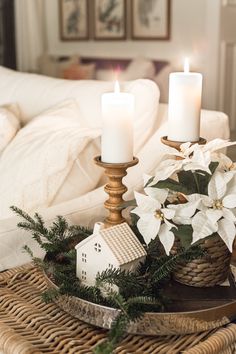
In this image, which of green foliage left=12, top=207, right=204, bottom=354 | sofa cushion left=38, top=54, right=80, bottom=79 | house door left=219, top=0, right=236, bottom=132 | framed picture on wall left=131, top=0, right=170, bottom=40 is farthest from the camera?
sofa cushion left=38, top=54, right=80, bottom=79

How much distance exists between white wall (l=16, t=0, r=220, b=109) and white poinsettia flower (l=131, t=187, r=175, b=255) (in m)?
2.74

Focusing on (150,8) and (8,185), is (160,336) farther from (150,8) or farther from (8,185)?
(150,8)

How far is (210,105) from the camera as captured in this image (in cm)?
369

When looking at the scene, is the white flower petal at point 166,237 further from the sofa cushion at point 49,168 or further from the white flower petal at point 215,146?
the sofa cushion at point 49,168

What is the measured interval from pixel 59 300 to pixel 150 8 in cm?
334

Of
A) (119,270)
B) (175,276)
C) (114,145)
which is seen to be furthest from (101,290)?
(114,145)

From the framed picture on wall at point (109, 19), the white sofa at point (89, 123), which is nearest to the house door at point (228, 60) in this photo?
the framed picture on wall at point (109, 19)

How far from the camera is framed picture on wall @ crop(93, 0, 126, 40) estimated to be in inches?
168

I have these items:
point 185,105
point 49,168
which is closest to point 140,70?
point 49,168

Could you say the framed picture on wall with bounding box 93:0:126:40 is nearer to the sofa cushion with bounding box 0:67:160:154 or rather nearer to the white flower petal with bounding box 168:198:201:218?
the sofa cushion with bounding box 0:67:160:154

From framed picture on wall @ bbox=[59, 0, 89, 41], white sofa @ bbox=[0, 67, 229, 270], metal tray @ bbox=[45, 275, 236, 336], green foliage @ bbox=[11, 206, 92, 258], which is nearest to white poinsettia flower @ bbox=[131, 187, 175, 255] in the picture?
metal tray @ bbox=[45, 275, 236, 336]

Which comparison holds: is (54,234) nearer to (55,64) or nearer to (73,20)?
(55,64)

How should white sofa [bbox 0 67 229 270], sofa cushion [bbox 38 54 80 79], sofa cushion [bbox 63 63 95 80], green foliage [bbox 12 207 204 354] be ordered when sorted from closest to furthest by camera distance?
green foliage [bbox 12 207 204 354]
white sofa [bbox 0 67 229 270]
sofa cushion [bbox 63 63 95 80]
sofa cushion [bbox 38 54 80 79]

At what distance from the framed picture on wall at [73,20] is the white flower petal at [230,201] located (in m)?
3.85
